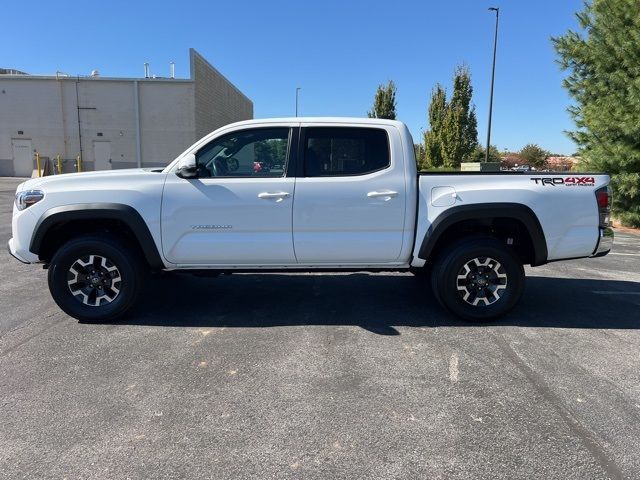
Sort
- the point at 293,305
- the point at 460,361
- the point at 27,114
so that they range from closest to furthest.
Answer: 1. the point at 460,361
2. the point at 293,305
3. the point at 27,114

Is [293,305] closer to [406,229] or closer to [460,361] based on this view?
[406,229]

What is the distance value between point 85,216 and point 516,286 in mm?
4250

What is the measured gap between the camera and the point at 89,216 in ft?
15.3

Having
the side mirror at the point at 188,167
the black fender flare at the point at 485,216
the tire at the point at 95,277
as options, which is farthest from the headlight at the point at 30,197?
the black fender flare at the point at 485,216

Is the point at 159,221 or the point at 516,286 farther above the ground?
the point at 159,221

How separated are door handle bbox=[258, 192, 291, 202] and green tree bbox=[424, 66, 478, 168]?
82.8ft

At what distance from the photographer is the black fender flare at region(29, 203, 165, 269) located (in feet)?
15.2

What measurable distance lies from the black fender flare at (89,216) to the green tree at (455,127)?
2580 cm

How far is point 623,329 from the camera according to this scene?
489 centimetres

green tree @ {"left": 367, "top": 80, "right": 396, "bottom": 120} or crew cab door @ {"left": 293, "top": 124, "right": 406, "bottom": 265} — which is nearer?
crew cab door @ {"left": 293, "top": 124, "right": 406, "bottom": 265}

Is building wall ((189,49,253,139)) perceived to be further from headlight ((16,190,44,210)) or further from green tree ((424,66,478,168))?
headlight ((16,190,44,210))

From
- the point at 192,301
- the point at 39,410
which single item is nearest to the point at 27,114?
the point at 192,301

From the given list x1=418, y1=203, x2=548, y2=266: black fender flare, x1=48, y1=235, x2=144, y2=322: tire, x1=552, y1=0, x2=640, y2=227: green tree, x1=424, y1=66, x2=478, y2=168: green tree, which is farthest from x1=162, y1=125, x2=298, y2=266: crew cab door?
x1=424, y1=66, x2=478, y2=168: green tree

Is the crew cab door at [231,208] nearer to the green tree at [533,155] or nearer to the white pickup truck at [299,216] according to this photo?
the white pickup truck at [299,216]
